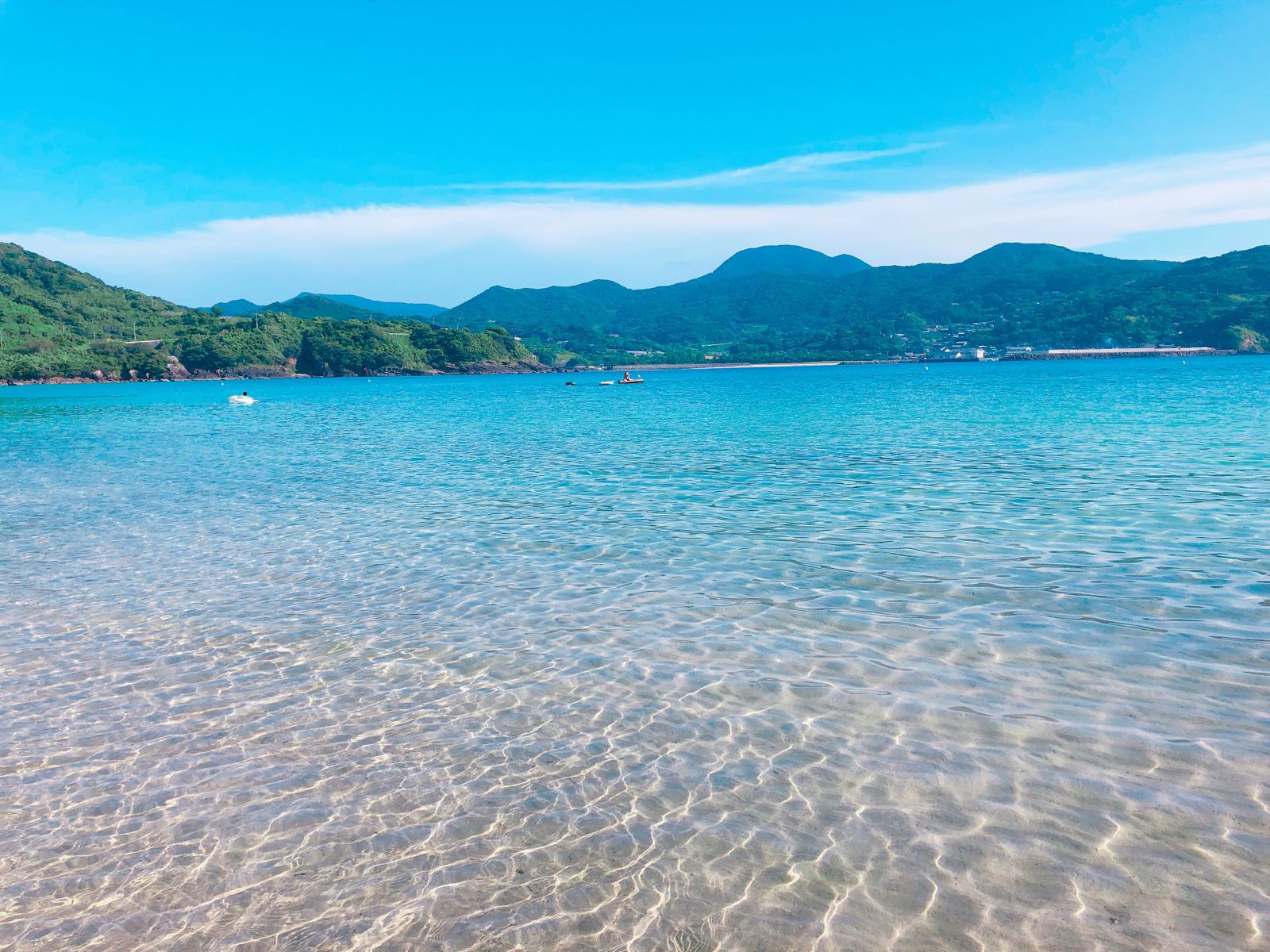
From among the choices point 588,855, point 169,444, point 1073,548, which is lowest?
point 169,444

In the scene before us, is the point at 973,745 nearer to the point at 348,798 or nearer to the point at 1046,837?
the point at 1046,837

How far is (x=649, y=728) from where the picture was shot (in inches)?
307

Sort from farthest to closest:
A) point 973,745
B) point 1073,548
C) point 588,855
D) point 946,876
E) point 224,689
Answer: point 1073,548 → point 224,689 → point 973,745 → point 588,855 → point 946,876

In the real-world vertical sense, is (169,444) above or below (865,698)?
below

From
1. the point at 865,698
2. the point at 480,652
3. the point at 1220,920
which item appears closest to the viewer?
the point at 1220,920

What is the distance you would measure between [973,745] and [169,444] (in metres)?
46.0

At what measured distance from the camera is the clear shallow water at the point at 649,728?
516 centimetres

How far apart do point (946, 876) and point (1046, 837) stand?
0.94 meters

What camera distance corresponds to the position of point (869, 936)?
485 cm

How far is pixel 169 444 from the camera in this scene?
4369cm

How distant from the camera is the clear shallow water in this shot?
5164 mm

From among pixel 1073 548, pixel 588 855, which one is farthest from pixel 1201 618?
pixel 588 855

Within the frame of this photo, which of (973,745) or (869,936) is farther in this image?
(973,745)

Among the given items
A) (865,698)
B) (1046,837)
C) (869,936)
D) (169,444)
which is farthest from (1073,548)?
(169,444)
